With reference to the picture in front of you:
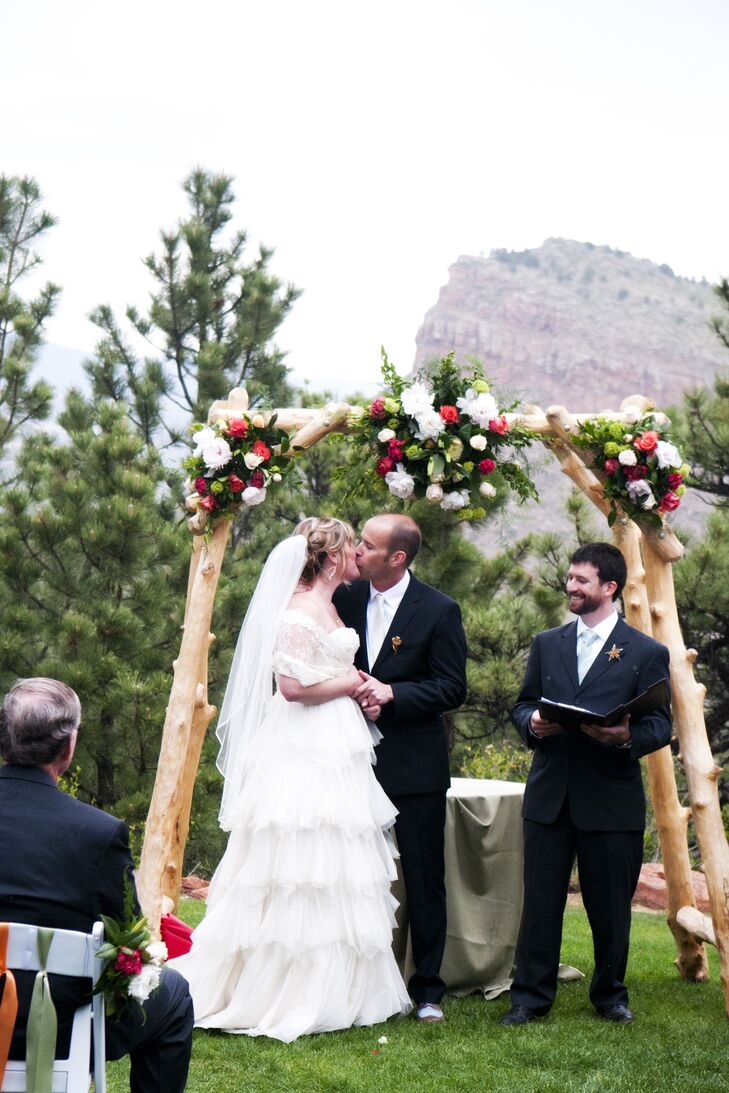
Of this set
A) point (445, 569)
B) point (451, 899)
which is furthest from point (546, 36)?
point (451, 899)

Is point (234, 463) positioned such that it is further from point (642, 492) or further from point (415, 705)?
point (642, 492)

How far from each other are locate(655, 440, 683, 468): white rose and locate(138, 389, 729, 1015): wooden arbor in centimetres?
33

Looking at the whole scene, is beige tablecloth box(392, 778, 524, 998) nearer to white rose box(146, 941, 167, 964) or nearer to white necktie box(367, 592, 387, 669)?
white necktie box(367, 592, 387, 669)

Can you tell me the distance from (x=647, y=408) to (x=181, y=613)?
6.82m

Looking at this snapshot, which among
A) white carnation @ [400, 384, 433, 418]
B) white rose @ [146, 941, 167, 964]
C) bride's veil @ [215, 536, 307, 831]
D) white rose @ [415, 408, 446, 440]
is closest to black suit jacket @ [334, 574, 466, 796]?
bride's veil @ [215, 536, 307, 831]

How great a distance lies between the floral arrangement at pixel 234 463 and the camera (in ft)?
18.9

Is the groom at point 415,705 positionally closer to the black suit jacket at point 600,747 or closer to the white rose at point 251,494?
Answer: the black suit jacket at point 600,747

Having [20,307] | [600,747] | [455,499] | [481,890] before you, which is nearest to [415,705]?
[600,747]

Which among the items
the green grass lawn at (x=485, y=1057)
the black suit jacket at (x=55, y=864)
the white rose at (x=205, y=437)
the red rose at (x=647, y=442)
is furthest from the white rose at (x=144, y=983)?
the red rose at (x=647, y=442)

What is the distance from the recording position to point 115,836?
293 cm

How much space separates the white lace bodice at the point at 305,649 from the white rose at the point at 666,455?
5.65 feet

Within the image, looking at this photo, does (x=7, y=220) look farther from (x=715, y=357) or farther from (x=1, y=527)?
(x=715, y=357)

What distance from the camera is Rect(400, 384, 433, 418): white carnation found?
5.56 metres

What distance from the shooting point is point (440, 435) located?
5594 millimetres
